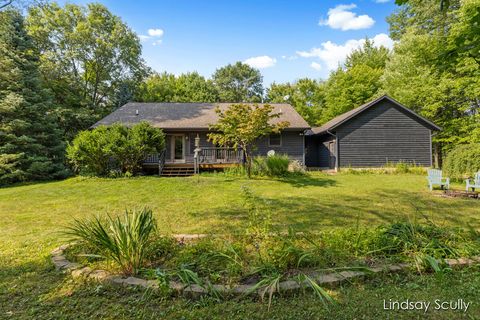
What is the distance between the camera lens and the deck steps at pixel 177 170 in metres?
13.5

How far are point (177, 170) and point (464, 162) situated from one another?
44.4 ft

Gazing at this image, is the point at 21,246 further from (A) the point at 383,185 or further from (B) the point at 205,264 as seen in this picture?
(A) the point at 383,185

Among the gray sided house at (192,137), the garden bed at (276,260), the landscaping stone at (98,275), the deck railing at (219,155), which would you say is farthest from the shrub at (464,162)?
the landscaping stone at (98,275)

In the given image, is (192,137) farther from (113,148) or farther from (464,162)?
(464,162)

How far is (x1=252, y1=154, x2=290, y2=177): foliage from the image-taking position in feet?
37.3

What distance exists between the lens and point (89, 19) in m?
22.6

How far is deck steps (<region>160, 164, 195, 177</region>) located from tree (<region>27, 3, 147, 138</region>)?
10374mm

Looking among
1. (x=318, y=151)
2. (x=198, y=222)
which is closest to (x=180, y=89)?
(x=318, y=151)

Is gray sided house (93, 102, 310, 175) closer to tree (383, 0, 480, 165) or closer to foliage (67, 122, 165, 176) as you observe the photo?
foliage (67, 122, 165, 176)

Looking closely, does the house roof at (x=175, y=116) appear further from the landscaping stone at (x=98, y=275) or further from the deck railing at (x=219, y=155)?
the landscaping stone at (x=98, y=275)

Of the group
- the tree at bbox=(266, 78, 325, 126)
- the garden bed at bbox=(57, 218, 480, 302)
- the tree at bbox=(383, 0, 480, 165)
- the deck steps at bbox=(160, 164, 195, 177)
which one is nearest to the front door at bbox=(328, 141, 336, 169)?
the tree at bbox=(383, 0, 480, 165)

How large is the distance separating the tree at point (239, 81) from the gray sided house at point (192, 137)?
20717 millimetres

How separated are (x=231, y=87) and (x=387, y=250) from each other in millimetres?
36362

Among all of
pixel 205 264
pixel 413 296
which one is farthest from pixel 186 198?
pixel 413 296
